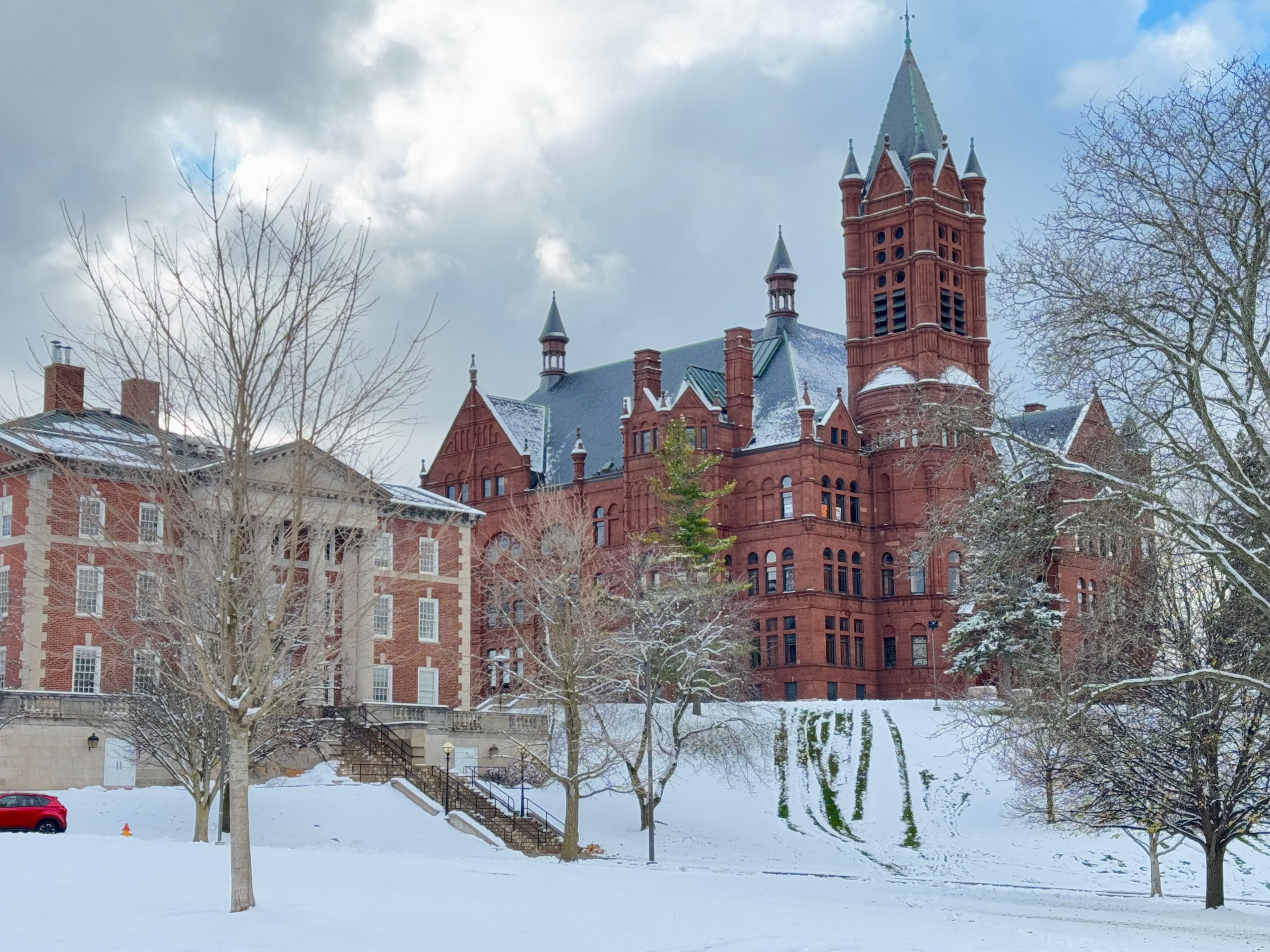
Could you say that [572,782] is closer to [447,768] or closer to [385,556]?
[447,768]

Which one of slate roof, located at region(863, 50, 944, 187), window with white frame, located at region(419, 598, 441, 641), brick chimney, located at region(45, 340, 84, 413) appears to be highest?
slate roof, located at region(863, 50, 944, 187)

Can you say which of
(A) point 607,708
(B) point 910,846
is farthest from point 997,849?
(A) point 607,708

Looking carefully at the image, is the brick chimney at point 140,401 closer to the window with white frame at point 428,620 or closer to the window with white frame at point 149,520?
the window with white frame at point 149,520

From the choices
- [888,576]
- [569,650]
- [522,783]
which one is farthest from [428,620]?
[888,576]

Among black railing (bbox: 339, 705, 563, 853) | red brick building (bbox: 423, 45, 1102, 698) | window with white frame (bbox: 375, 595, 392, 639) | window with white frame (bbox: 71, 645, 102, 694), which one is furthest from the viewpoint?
red brick building (bbox: 423, 45, 1102, 698)

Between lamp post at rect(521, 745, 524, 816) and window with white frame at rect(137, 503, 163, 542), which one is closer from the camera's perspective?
window with white frame at rect(137, 503, 163, 542)

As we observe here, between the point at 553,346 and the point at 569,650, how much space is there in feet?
214

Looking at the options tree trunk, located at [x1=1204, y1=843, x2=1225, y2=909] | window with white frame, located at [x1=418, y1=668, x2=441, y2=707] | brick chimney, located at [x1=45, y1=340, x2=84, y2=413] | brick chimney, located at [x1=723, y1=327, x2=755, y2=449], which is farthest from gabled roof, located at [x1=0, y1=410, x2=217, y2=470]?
brick chimney, located at [x1=723, y1=327, x2=755, y2=449]

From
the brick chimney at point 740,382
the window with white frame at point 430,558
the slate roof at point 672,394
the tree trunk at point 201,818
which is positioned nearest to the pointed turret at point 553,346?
the slate roof at point 672,394

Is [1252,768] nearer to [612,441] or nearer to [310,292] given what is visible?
[310,292]

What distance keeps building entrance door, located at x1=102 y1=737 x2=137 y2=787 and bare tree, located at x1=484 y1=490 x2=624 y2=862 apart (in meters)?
12.4

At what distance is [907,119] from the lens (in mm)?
90188

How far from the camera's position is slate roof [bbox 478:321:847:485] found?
88.6 m

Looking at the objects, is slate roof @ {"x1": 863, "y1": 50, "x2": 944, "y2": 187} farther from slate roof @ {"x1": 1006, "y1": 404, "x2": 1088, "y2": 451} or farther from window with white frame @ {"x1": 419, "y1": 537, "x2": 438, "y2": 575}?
window with white frame @ {"x1": 419, "y1": 537, "x2": 438, "y2": 575}
